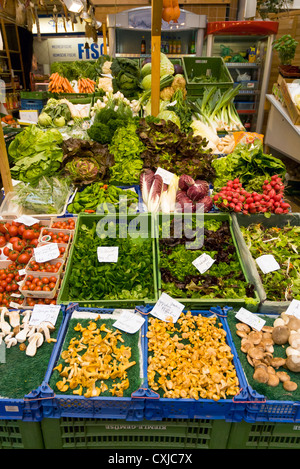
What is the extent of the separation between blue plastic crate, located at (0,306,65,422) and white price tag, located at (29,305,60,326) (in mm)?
502

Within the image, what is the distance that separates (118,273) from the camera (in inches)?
91.4

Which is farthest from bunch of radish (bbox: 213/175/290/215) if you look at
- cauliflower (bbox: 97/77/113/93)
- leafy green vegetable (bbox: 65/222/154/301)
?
cauliflower (bbox: 97/77/113/93)

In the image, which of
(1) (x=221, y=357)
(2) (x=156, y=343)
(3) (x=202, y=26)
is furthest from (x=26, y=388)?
(3) (x=202, y=26)

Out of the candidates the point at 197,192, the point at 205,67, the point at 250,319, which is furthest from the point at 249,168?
the point at 205,67

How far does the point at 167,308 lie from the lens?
2131 mm

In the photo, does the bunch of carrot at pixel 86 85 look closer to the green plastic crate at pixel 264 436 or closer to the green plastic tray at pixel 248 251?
the green plastic tray at pixel 248 251

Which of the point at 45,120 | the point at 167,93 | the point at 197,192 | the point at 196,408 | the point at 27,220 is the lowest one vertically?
the point at 196,408

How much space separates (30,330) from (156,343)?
2.62 ft

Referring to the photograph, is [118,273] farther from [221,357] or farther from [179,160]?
[179,160]

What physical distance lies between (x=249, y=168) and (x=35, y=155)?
2280 millimetres

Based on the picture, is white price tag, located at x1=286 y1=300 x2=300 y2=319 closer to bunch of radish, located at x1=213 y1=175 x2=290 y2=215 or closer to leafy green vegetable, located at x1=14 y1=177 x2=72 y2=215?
bunch of radish, located at x1=213 y1=175 x2=290 y2=215

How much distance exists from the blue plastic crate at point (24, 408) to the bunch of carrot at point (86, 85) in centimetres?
531

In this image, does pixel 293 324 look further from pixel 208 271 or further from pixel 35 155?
pixel 35 155
